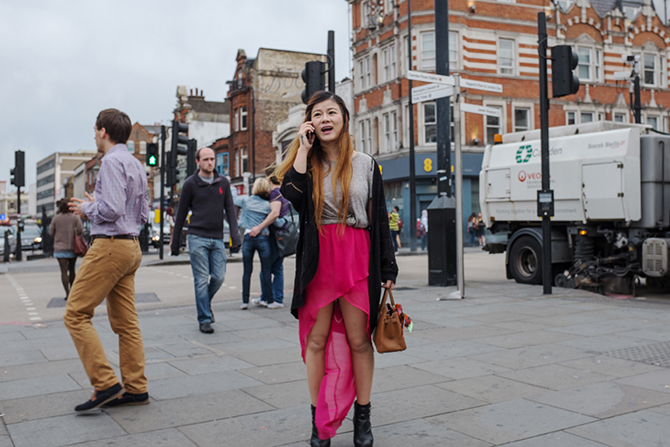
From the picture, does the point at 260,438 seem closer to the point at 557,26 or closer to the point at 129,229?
the point at 129,229

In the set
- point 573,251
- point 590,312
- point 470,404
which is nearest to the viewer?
point 470,404

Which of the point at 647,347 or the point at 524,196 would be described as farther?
the point at 524,196

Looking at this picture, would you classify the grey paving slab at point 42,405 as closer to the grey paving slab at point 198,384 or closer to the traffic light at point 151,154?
the grey paving slab at point 198,384

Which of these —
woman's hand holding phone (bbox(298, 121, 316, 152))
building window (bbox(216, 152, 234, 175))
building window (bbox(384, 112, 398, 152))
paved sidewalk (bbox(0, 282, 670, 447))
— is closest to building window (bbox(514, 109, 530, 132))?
building window (bbox(384, 112, 398, 152))

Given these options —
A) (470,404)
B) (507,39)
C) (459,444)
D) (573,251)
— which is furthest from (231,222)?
(507,39)

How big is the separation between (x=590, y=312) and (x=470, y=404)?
472 cm

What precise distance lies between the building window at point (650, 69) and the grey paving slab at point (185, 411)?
38354mm

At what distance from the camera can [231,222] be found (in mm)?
7535

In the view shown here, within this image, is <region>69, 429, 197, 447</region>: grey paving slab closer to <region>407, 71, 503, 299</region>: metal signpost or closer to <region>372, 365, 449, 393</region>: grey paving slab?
<region>372, 365, 449, 393</region>: grey paving slab

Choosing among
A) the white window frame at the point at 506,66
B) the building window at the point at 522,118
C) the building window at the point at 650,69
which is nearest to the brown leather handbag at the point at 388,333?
the building window at the point at 522,118

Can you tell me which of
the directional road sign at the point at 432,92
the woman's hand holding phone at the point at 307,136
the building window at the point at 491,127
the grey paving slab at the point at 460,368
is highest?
the building window at the point at 491,127

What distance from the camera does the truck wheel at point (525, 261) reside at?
1224cm

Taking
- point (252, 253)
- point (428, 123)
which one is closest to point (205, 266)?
point (252, 253)

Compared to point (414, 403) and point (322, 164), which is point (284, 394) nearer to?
point (414, 403)
